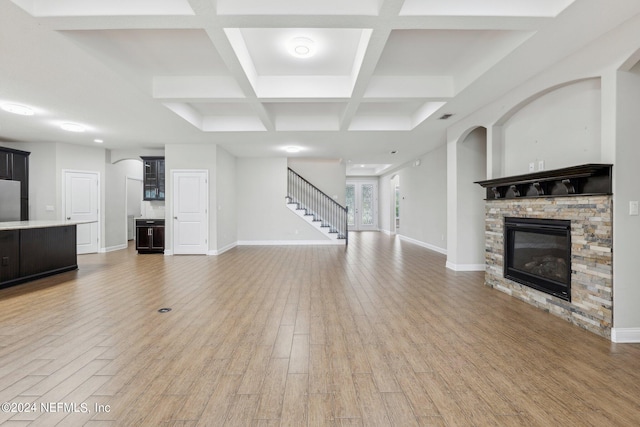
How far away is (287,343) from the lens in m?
2.57

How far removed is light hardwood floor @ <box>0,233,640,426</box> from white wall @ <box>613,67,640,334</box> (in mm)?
348

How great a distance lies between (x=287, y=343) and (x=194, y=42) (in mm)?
3375

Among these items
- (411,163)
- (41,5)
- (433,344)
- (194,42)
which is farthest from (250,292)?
(411,163)

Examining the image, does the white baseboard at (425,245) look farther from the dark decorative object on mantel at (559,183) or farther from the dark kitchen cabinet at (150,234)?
the dark kitchen cabinet at (150,234)

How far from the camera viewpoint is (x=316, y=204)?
1019 cm

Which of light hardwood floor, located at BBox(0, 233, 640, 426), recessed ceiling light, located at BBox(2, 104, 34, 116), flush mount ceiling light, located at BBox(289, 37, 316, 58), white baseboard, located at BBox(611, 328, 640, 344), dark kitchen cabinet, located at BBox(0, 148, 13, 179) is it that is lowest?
light hardwood floor, located at BBox(0, 233, 640, 426)

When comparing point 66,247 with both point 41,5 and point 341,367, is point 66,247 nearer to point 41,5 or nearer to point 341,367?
point 41,5

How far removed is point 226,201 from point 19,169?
480 centimetres

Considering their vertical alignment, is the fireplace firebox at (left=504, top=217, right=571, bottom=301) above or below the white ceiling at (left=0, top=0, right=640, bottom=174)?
below

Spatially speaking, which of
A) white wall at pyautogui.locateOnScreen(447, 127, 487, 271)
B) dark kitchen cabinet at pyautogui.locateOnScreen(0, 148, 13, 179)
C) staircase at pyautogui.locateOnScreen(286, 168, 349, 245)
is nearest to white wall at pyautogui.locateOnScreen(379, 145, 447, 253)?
white wall at pyautogui.locateOnScreen(447, 127, 487, 271)

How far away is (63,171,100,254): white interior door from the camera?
24.5 feet

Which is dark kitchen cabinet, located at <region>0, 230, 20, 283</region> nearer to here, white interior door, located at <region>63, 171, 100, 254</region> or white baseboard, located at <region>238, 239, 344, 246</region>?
white interior door, located at <region>63, 171, 100, 254</region>

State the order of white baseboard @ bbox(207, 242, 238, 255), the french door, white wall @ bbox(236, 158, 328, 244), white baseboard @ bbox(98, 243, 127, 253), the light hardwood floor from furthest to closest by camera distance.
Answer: the french door, white wall @ bbox(236, 158, 328, 244), white baseboard @ bbox(98, 243, 127, 253), white baseboard @ bbox(207, 242, 238, 255), the light hardwood floor

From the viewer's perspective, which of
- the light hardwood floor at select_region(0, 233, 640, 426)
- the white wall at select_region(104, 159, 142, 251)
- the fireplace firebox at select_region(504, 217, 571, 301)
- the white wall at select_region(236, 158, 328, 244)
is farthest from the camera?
the white wall at select_region(236, 158, 328, 244)
